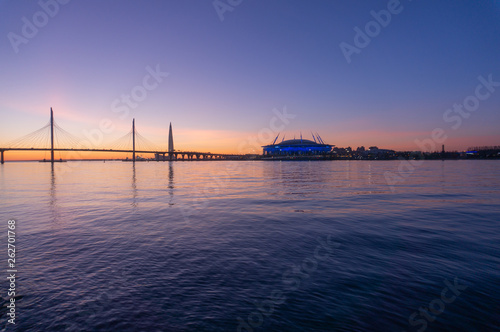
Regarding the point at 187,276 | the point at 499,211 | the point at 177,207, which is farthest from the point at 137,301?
the point at 499,211

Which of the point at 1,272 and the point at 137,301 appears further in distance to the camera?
the point at 1,272

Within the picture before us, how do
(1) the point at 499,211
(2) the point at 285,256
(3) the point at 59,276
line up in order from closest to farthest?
(3) the point at 59,276 → (2) the point at 285,256 → (1) the point at 499,211

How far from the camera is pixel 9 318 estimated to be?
186 inches

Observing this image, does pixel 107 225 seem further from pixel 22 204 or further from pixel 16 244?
pixel 22 204

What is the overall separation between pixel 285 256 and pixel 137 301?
4.46 m

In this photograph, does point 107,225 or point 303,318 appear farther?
point 107,225

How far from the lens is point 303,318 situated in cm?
489

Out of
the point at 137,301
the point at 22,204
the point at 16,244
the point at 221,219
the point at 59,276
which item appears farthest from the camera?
the point at 22,204

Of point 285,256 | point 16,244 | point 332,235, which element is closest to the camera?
point 285,256

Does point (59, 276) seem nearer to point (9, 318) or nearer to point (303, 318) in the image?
point (9, 318)

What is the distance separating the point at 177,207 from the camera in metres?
17.4

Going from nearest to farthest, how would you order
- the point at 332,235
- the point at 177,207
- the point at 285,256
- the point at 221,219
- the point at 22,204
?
1. the point at 285,256
2. the point at 332,235
3. the point at 221,219
4. the point at 177,207
5. the point at 22,204

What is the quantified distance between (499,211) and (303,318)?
18363 mm

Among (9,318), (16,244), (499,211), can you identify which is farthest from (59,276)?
(499,211)
